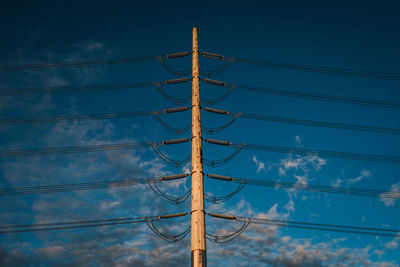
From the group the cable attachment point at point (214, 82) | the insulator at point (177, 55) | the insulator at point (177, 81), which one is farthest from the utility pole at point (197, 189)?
the insulator at point (177, 55)

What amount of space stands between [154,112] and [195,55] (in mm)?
5839

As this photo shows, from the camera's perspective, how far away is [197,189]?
1820 cm

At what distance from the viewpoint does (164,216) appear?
19016 millimetres

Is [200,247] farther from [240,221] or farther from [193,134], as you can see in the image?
[193,134]

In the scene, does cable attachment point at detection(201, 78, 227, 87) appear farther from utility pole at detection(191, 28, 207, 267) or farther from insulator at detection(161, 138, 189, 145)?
insulator at detection(161, 138, 189, 145)

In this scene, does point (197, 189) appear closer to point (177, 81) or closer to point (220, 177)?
point (220, 177)

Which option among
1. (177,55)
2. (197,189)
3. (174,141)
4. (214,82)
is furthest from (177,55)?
(197,189)

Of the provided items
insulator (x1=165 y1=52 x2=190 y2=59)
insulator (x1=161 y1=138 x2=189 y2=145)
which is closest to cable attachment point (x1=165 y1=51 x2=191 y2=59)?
insulator (x1=165 y1=52 x2=190 y2=59)

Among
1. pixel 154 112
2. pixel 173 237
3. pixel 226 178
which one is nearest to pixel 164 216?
pixel 173 237

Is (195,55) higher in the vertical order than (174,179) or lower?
higher

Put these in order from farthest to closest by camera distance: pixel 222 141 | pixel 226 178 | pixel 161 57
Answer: pixel 161 57, pixel 222 141, pixel 226 178

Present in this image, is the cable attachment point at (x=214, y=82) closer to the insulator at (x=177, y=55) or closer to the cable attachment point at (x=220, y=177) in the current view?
the insulator at (x=177, y=55)

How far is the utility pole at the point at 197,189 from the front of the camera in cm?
1656

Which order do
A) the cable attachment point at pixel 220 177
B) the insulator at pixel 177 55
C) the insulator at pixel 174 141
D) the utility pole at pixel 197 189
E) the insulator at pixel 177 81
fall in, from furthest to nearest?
the insulator at pixel 177 55, the insulator at pixel 177 81, the insulator at pixel 174 141, the cable attachment point at pixel 220 177, the utility pole at pixel 197 189
